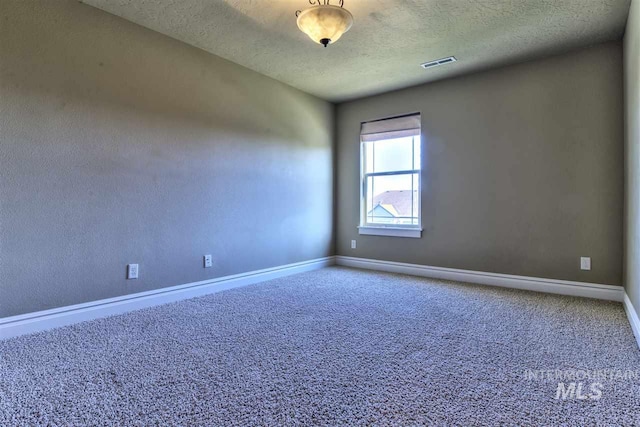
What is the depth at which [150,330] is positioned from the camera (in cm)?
241

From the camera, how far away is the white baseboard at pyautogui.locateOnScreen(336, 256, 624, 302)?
3.25m

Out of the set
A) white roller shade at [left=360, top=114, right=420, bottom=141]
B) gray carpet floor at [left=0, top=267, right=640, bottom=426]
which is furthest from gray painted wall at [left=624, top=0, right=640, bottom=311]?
white roller shade at [left=360, top=114, right=420, bottom=141]

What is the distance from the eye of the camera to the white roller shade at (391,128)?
4.46 m

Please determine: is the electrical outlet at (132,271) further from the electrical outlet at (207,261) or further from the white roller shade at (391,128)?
the white roller shade at (391,128)

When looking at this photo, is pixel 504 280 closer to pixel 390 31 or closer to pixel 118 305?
pixel 390 31

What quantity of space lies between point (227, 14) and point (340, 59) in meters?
1.28

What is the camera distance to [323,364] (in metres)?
1.87

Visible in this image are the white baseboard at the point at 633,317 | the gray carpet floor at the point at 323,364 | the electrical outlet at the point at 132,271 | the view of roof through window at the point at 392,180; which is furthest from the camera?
the view of roof through window at the point at 392,180

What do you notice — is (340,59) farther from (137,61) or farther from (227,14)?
(137,61)

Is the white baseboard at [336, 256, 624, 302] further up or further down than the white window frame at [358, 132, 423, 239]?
further down

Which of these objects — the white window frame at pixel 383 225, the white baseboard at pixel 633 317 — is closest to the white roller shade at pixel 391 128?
the white window frame at pixel 383 225

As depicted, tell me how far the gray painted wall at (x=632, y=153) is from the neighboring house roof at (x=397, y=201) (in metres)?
2.14

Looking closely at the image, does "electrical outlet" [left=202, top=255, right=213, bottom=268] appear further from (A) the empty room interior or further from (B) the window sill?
(B) the window sill

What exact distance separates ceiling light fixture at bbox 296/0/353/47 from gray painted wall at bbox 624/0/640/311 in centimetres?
195
